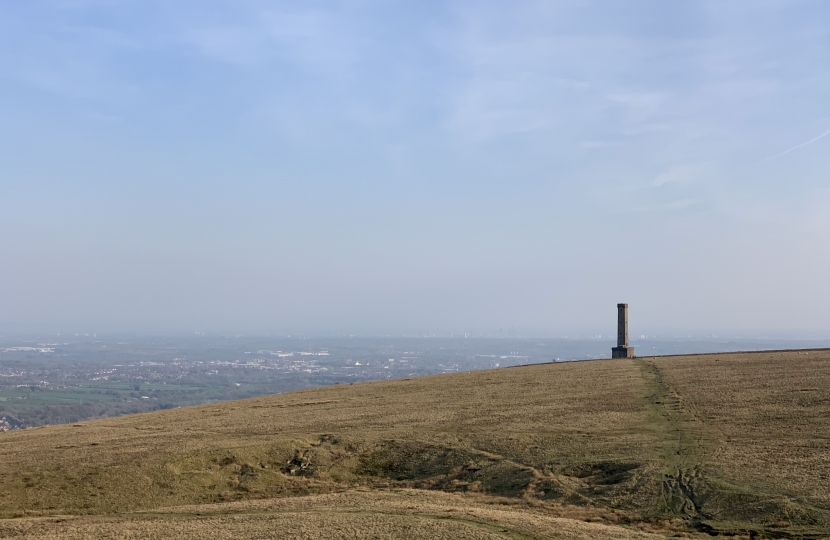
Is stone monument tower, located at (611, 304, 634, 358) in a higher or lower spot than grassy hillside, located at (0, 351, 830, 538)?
higher

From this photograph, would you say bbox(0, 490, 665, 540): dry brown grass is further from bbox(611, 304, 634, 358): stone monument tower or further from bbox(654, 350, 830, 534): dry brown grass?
bbox(611, 304, 634, 358): stone monument tower

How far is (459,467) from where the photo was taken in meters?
24.5

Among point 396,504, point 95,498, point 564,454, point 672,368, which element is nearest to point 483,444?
point 564,454

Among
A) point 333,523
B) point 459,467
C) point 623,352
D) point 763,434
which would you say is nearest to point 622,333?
point 623,352

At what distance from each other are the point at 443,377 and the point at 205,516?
1202 inches

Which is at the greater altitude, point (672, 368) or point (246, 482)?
point (672, 368)

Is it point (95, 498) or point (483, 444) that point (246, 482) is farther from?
point (483, 444)

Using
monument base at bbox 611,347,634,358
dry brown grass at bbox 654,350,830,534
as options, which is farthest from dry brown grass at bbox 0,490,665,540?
monument base at bbox 611,347,634,358

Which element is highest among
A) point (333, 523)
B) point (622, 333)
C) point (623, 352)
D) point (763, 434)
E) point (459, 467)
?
point (622, 333)

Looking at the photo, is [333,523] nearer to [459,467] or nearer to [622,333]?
[459,467]

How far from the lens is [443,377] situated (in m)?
48.9

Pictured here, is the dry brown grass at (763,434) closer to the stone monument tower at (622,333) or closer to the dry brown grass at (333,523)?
the dry brown grass at (333,523)

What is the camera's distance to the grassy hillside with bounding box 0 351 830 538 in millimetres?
18188

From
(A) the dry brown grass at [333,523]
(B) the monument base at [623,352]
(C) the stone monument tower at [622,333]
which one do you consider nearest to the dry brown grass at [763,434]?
(A) the dry brown grass at [333,523]
